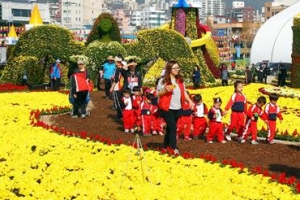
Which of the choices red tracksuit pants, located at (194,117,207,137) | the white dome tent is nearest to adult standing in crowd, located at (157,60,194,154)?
red tracksuit pants, located at (194,117,207,137)

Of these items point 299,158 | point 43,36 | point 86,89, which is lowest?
point 299,158

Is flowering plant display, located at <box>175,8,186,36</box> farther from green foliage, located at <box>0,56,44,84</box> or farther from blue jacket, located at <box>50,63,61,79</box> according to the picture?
blue jacket, located at <box>50,63,61,79</box>

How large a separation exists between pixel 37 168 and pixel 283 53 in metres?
58.4

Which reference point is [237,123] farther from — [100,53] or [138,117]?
[100,53]

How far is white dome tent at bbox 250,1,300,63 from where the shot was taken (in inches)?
2547

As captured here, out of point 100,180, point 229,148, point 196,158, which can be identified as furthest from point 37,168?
point 229,148

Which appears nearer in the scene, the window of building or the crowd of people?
the crowd of people

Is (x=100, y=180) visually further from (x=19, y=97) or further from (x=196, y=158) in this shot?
(x=19, y=97)

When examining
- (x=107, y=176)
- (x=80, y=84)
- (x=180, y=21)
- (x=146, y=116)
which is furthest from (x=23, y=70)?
(x=107, y=176)

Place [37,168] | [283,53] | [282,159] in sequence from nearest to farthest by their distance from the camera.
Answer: [37,168] < [282,159] < [283,53]

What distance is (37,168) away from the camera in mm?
9664

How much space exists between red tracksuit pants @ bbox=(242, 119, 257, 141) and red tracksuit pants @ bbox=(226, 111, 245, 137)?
0.95 feet

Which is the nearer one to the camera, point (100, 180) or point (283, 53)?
point (100, 180)

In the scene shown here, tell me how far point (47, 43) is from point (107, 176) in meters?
22.4
